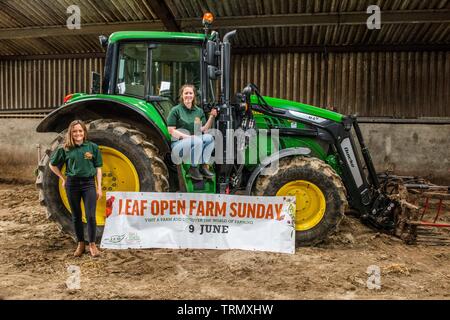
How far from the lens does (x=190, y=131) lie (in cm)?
396

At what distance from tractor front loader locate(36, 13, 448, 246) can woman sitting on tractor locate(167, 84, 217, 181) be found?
21 cm

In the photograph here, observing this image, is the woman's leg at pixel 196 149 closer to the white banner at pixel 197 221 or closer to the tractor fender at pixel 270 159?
the white banner at pixel 197 221

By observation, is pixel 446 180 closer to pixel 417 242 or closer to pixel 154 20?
pixel 417 242

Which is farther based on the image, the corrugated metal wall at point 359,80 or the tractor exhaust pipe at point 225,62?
the corrugated metal wall at point 359,80

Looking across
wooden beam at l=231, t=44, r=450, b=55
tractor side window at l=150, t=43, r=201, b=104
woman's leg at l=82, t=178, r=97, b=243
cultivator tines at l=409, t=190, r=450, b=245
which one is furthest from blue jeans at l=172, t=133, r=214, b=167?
wooden beam at l=231, t=44, r=450, b=55

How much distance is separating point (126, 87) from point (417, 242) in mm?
4003

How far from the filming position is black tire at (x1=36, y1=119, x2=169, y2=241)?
13.0ft

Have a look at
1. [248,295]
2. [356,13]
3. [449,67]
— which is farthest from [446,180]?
[248,295]

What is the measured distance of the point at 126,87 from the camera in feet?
14.2

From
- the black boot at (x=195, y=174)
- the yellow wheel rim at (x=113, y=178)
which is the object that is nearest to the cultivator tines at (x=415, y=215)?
the black boot at (x=195, y=174)

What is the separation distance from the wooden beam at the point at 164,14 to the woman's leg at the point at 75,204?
4.36 m

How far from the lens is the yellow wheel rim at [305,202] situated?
4.11 m

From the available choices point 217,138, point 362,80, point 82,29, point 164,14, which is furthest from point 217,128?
point 362,80

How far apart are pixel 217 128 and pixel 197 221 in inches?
43.7
